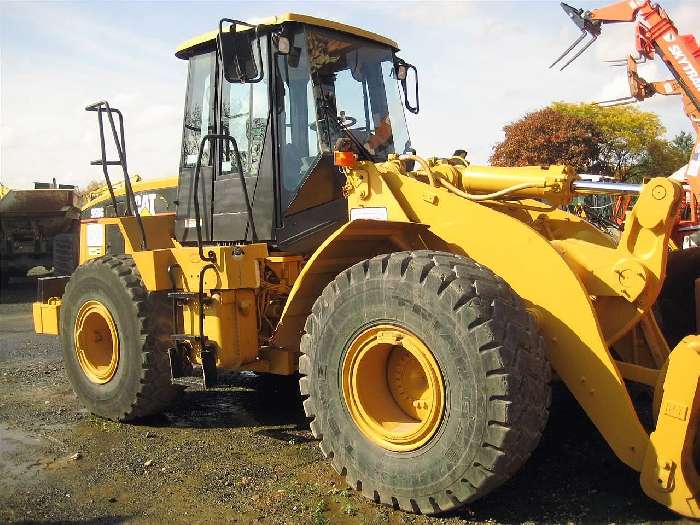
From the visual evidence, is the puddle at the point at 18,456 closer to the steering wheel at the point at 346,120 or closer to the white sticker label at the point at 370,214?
the white sticker label at the point at 370,214

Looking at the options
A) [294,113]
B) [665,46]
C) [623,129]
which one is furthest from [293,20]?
[623,129]

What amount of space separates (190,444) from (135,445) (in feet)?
1.33

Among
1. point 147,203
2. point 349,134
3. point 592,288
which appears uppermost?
point 349,134

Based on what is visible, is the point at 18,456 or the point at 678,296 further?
the point at 18,456

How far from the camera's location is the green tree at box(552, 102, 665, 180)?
2814 centimetres

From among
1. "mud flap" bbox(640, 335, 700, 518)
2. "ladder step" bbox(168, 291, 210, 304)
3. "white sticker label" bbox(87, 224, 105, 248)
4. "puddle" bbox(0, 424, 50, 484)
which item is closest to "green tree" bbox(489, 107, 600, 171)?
"white sticker label" bbox(87, 224, 105, 248)

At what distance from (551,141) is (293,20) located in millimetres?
21943

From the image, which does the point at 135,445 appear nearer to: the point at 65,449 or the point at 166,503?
the point at 65,449

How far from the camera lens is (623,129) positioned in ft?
97.0

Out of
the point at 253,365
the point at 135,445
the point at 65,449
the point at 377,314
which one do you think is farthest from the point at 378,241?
the point at 65,449

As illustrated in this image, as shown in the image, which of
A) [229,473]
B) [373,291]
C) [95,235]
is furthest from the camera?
[95,235]

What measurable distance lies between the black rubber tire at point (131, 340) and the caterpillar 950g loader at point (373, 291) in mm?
16

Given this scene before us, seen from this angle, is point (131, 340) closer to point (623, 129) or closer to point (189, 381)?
point (189, 381)

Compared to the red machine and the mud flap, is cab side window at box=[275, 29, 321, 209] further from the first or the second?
the red machine
